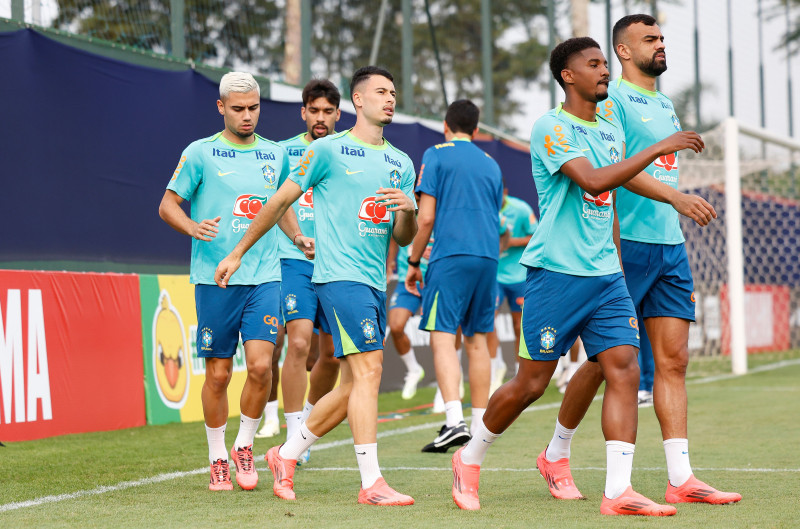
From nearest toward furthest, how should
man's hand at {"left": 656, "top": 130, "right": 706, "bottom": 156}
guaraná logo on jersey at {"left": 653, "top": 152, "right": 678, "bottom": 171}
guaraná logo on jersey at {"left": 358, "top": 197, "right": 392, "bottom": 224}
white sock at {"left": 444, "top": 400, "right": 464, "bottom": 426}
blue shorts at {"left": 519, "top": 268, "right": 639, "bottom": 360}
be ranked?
man's hand at {"left": 656, "top": 130, "right": 706, "bottom": 156} < blue shorts at {"left": 519, "top": 268, "right": 639, "bottom": 360} < guaraná logo on jersey at {"left": 358, "top": 197, "right": 392, "bottom": 224} < guaraná logo on jersey at {"left": 653, "top": 152, "right": 678, "bottom": 171} < white sock at {"left": 444, "top": 400, "right": 464, "bottom": 426}

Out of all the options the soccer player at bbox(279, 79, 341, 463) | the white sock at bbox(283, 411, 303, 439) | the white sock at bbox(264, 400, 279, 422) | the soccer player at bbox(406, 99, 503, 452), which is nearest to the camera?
the white sock at bbox(283, 411, 303, 439)

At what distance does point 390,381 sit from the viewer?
39.6 ft

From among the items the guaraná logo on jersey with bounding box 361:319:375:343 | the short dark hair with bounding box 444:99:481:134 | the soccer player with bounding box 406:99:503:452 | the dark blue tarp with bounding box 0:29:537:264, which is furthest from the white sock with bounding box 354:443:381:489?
the dark blue tarp with bounding box 0:29:537:264

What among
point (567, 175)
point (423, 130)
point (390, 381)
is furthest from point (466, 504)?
point (423, 130)

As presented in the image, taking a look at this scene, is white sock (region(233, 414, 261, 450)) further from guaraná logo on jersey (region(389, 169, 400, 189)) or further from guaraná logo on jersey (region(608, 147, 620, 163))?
guaraná logo on jersey (region(608, 147, 620, 163))

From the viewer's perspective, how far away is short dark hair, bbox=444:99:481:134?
7.60 m

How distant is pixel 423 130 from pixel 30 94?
17.7 ft

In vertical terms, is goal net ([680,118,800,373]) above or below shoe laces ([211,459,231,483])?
above

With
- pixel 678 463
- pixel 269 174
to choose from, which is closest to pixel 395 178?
pixel 269 174

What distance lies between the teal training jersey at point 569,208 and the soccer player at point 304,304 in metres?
2.13

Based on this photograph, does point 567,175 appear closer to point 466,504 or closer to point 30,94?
point 466,504

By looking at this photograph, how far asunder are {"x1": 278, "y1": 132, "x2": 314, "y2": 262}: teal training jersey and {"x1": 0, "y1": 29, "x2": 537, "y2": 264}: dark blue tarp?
2.24 metres

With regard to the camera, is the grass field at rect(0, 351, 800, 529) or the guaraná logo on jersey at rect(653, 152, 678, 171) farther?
the guaraná logo on jersey at rect(653, 152, 678, 171)

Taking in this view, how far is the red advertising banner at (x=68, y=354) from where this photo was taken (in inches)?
294
